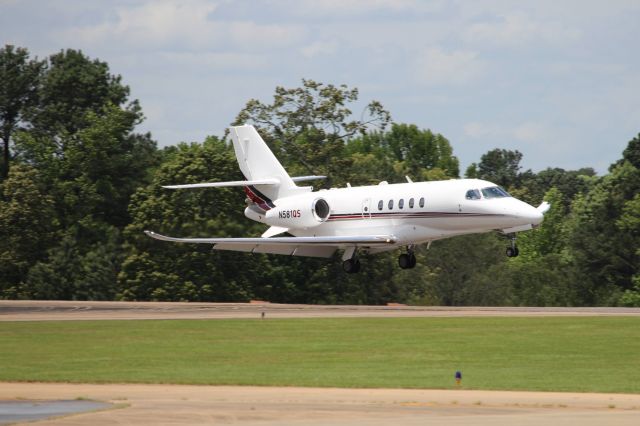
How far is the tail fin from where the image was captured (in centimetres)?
5038

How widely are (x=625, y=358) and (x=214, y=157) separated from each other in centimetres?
4047

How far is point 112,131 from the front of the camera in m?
78.9

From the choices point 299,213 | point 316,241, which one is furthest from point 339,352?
point 299,213

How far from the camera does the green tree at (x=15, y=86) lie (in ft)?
296

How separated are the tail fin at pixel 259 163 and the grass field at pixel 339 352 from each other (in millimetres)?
13376

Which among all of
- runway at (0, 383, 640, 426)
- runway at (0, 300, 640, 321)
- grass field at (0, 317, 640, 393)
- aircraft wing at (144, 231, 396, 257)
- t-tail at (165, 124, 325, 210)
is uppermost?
t-tail at (165, 124, 325, 210)

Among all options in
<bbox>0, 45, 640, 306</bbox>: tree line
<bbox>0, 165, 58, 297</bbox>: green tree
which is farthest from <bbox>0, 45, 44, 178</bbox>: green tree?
<bbox>0, 165, 58, 297</bbox>: green tree

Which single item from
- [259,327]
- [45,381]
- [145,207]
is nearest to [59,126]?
[145,207]

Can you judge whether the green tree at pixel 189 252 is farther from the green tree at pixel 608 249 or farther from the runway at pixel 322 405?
the runway at pixel 322 405

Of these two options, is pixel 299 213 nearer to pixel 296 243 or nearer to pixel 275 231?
pixel 275 231

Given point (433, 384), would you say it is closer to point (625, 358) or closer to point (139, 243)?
point (625, 358)

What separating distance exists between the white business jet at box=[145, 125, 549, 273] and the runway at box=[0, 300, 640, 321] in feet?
7.55

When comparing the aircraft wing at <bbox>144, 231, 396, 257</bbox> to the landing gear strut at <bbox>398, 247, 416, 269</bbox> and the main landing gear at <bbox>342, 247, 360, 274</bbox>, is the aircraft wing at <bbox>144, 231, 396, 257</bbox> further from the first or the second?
the landing gear strut at <bbox>398, 247, 416, 269</bbox>

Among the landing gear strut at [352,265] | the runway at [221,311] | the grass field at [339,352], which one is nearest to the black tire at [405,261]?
the landing gear strut at [352,265]
